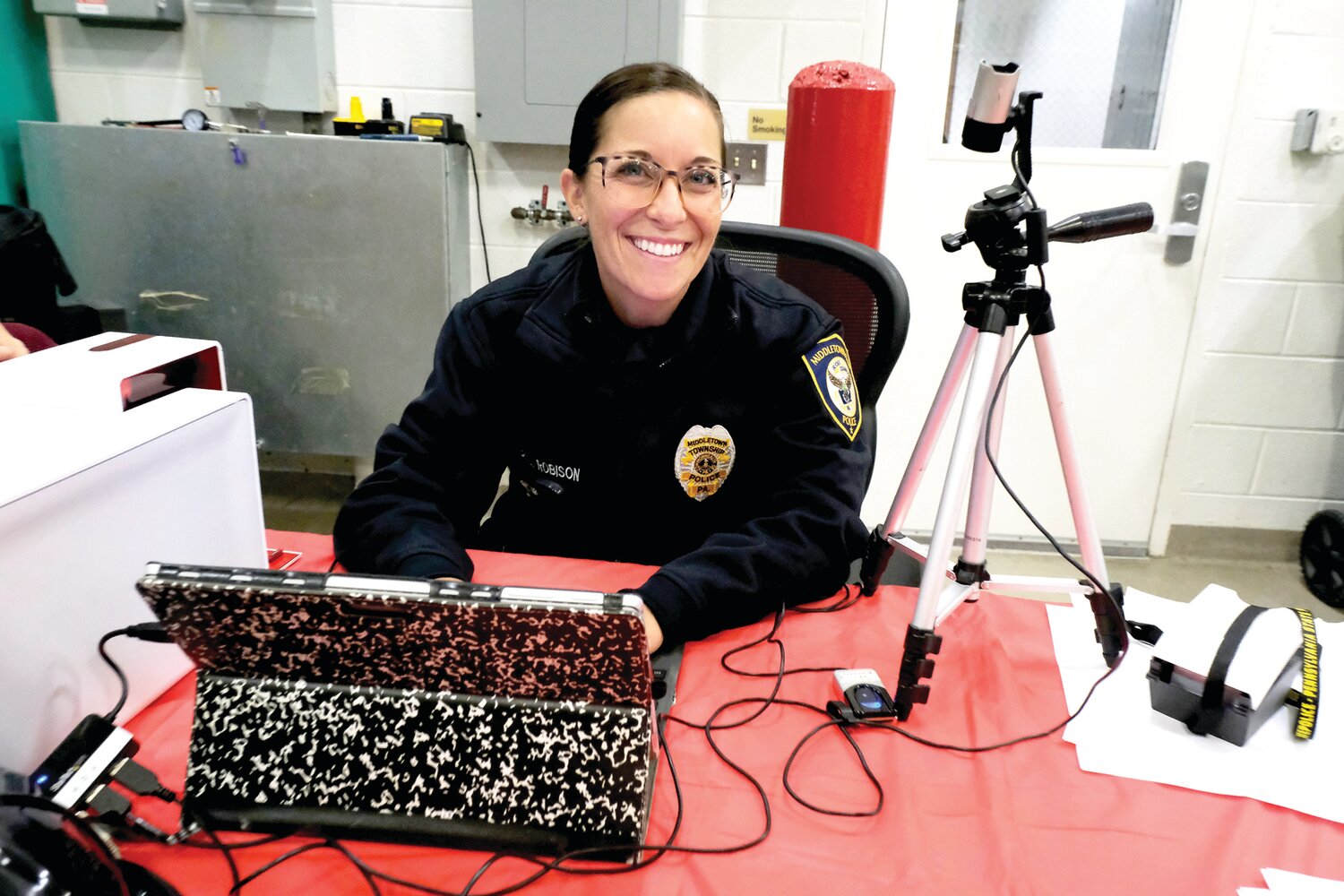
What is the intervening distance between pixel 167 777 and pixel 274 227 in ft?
6.48

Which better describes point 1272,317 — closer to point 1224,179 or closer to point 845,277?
point 1224,179

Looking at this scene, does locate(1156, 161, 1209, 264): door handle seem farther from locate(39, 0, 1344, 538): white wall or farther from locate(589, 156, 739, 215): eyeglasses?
locate(589, 156, 739, 215): eyeglasses

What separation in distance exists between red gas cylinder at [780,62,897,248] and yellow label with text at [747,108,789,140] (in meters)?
0.98

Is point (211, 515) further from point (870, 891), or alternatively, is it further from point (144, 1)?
point (144, 1)

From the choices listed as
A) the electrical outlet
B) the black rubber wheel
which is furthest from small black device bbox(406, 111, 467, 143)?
the black rubber wheel

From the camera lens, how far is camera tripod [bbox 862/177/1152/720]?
852mm

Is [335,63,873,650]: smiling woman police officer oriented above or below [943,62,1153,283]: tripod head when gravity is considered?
below

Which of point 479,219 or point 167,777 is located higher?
point 479,219

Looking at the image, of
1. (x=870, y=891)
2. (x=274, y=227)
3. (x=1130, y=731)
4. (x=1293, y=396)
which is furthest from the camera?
(x=1293, y=396)

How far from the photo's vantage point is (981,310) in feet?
3.10

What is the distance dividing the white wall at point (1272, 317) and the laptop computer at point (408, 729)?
8.22 ft

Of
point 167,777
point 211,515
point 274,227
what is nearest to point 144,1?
point 274,227

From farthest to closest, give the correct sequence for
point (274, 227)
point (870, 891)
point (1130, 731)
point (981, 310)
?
point (274, 227) < point (981, 310) < point (1130, 731) < point (870, 891)

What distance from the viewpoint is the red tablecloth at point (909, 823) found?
1.99 ft
